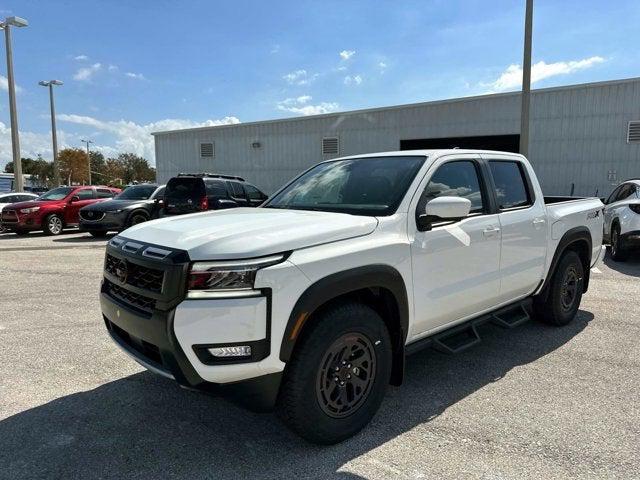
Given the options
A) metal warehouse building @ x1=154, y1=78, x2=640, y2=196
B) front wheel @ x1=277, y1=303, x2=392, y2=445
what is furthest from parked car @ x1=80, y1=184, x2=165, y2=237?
front wheel @ x1=277, y1=303, x2=392, y2=445

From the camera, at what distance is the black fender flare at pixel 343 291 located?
257 cm

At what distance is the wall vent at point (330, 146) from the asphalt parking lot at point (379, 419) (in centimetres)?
1897

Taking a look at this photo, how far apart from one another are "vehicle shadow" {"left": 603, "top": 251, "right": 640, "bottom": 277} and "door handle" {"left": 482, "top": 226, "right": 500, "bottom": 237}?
19.0 feet

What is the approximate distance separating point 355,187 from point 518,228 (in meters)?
1.56

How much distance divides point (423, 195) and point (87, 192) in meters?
15.8

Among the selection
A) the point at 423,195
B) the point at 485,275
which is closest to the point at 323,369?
the point at 423,195

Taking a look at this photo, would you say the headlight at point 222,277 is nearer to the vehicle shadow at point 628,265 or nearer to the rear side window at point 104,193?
the vehicle shadow at point 628,265

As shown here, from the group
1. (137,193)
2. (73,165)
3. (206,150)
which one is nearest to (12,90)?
(206,150)

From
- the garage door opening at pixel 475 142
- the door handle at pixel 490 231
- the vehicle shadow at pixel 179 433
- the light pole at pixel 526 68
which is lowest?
the vehicle shadow at pixel 179 433

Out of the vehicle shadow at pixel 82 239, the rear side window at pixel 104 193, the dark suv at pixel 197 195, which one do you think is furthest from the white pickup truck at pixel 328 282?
the rear side window at pixel 104 193

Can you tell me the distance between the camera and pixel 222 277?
2.50 metres

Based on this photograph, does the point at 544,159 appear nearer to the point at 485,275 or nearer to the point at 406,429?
the point at 485,275

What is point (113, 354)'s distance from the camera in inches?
176

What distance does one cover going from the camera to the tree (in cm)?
6769
